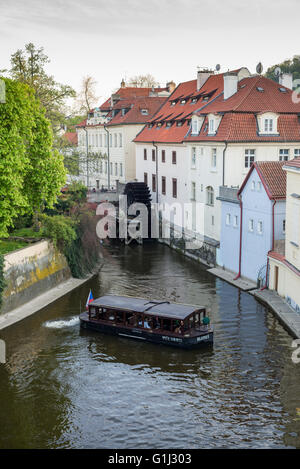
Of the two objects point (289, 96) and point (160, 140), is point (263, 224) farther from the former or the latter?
point (160, 140)

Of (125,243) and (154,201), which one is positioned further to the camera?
(154,201)

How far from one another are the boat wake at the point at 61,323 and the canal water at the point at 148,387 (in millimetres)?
49

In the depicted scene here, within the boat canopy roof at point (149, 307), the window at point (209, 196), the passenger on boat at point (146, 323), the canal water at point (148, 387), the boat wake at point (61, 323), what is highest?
the window at point (209, 196)

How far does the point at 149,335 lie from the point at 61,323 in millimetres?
5155

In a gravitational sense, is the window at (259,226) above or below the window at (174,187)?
below

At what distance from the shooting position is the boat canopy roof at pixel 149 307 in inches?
929

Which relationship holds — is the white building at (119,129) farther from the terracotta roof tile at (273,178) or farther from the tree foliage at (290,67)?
the terracotta roof tile at (273,178)

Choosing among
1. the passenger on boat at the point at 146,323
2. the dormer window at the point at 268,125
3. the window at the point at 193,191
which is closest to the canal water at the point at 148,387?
the passenger on boat at the point at 146,323

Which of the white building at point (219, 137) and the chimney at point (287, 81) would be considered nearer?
the white building at point (219, 137)

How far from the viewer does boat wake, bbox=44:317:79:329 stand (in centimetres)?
2619

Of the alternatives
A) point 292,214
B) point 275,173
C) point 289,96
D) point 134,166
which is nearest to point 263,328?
point 292,214

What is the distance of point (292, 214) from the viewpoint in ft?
83.1

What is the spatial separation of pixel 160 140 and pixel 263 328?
26359 mm

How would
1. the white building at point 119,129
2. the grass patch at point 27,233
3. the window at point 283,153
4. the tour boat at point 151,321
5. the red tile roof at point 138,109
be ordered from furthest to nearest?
the white building at point 119,129 → the red tile roof at point 138,109 → the window at point 283,153 → the grass patch at point 27,233 → the tour boat at point 151,321
